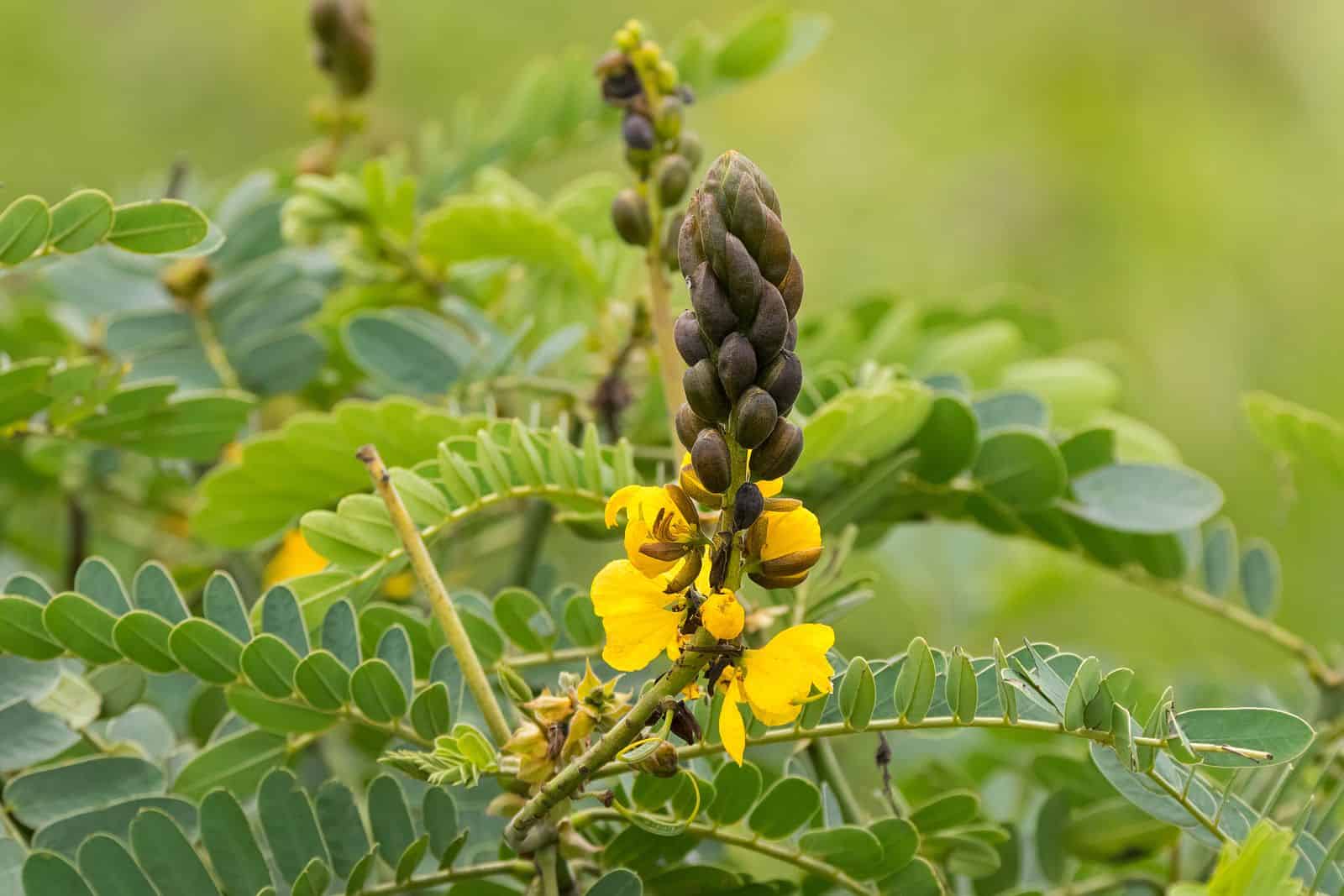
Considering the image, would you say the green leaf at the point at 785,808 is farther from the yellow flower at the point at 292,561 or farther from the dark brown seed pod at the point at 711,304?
the yellow flower at the point at 292,561

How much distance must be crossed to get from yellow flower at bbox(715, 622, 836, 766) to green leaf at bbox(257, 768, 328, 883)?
0.23 m

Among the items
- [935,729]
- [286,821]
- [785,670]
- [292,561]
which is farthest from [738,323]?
[292,561]

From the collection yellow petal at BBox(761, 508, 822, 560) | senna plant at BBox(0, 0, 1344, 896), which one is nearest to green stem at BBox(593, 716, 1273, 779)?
senna plant at BBox(0, 0, 1344, 896)

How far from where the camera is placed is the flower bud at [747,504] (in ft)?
1.31

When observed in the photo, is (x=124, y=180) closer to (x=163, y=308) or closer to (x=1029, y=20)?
(x=163, y=308)

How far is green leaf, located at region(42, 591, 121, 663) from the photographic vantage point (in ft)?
1.84

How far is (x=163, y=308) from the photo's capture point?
37.1 inches

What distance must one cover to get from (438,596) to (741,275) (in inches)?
7.4

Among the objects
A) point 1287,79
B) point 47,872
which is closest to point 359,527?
point 47,872

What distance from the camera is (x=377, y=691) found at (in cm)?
55

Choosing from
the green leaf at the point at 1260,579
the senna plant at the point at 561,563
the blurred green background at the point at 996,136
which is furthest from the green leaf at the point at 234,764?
the blurred green background at the point at 996,136

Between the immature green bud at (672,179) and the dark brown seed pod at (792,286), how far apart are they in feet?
0.73

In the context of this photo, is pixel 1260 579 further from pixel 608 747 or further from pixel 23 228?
pixel 23 228

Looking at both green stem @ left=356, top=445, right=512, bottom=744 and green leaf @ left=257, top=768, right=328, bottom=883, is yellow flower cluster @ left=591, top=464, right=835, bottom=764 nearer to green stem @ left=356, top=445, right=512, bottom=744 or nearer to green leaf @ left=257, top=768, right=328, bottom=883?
green stem @ left=356, top=445, right=512, bottom=744
